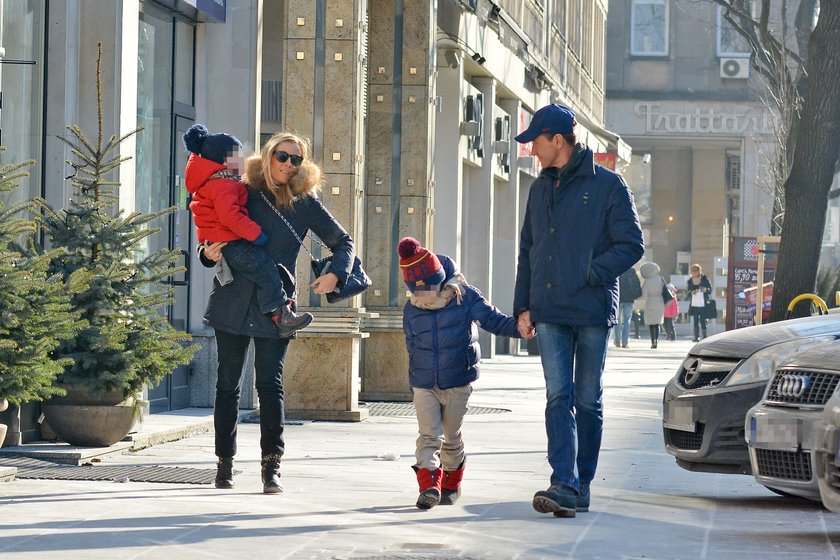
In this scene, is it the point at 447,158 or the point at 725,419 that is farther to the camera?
the point at 447,158

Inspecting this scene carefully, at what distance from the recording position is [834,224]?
45750 mm

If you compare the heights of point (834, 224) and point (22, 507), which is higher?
point (834, 224)

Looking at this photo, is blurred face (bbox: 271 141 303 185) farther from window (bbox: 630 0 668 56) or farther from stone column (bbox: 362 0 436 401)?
window (bbox: 630 0 668 56)

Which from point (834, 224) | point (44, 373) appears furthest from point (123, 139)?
point (834, 224)

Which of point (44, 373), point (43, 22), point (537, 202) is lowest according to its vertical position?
point (44, 373)

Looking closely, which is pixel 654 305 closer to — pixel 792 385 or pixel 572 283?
pixel 572 283

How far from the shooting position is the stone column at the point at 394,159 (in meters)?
16.1

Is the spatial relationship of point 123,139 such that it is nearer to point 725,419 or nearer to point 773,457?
point 725,419

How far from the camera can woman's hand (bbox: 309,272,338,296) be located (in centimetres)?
845

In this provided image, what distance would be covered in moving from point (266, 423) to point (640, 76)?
176 ft

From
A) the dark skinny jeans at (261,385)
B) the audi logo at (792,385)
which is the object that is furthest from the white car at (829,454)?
the dark skinny jeans at (261,385)

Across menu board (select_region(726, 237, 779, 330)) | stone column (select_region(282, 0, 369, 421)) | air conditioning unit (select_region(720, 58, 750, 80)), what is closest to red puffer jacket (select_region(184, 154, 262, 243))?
stone column (select_region(282, 0, 369, 421))

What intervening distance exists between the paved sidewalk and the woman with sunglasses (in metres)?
0.31

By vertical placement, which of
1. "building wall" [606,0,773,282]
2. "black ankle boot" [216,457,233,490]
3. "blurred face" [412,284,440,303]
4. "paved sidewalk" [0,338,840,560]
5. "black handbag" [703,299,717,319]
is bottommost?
"paved sidewalk" [0,338,840,560]
